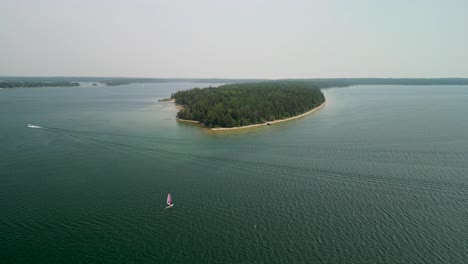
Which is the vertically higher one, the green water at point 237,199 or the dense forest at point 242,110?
the dense forest at point 242,110

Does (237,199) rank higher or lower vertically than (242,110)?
lower

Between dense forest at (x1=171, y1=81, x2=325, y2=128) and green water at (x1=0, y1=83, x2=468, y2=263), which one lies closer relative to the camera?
green water at (x1=0, y1=83, x2=468, y2=263)

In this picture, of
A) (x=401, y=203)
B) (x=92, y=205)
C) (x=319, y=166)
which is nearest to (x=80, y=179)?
(x=92, y=205)

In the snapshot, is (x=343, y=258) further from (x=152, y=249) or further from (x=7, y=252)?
(x=7, y=252)

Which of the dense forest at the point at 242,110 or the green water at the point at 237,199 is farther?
the dense forest at the point at 242,110

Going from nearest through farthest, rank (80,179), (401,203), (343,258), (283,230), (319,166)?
(343,258), (283,230), (401,203), (80,179), (319,166)

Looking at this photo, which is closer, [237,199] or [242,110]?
[237,199]

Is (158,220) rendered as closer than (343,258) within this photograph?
No

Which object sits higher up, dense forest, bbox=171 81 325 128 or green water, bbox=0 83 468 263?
dense forest, bbox=171 81 325 128
